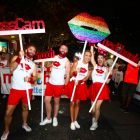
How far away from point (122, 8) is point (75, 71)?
409 inches

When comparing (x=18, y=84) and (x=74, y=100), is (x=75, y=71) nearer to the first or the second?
(x=74, y=100)

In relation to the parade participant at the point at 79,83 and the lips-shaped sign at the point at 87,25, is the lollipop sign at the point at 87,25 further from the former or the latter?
the parade participant at the point at 79,83

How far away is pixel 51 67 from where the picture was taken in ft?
12.5

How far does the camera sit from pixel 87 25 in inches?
131

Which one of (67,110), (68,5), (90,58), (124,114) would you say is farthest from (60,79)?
(68,5)

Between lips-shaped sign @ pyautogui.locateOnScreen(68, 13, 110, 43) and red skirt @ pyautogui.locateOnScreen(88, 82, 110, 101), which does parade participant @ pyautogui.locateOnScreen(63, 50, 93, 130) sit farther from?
lips-shaped sign @ pyautogui.locateOnScreen(68, 13, 110, 43)

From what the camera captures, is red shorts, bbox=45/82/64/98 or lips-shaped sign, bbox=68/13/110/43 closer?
lips-shaped sign, bbox=68/13/110/43

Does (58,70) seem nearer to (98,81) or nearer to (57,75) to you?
(57,75)

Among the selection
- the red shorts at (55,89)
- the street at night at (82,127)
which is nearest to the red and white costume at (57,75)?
the red shorts at (55,89)

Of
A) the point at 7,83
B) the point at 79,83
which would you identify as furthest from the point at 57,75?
the point at 7,83

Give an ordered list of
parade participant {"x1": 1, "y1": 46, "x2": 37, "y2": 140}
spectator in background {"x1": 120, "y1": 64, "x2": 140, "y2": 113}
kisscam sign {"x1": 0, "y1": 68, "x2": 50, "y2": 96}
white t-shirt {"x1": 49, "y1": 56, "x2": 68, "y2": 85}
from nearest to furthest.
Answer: parade participant {"x1": 1, "y1": 46, "x2": 37, "y2": 140} < white t-shirt {"x1": 49, "y1": 56, "x2": 68, "y2": 85} < spectator in background {"x1": 120, "y1": 64, "x2": 140, "y2": 113} < kisscam sign {"x1": 0, "y1": 68, "x2": 50, "y2": 96}

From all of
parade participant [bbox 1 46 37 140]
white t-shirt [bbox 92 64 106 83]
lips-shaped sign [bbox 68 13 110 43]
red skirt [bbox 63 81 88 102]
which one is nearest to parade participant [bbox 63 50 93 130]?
red skirt [bbox 63 81 88 102]

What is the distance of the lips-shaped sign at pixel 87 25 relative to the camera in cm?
328

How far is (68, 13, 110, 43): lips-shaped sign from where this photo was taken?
328cm
